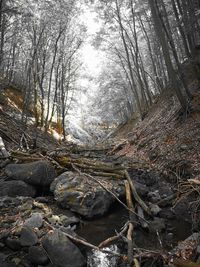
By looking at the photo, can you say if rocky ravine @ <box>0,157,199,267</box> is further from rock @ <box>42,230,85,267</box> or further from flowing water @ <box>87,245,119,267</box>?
flowing water @ <box>87,245,119,267</box>

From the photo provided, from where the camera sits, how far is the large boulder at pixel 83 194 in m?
8.30

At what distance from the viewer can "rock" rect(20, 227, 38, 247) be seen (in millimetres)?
6129

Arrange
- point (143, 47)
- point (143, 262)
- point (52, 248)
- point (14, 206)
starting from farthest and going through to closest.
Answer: point (143, 47), point (14, 206), point (52, 248), point (143, 262)

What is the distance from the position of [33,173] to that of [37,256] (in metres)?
3.97

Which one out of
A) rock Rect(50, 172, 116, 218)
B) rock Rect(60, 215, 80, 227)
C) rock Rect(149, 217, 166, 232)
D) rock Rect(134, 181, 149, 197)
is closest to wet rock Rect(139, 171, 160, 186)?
rock Rect(134, 181, 149, 197)

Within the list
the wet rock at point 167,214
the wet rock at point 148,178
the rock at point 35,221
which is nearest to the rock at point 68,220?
the rock at point 35,221

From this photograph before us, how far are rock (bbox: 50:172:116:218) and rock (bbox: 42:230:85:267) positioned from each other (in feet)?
6.76

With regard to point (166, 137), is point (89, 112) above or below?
above

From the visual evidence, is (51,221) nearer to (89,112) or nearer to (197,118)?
(197,118)

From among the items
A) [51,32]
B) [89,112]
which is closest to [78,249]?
[51,32]

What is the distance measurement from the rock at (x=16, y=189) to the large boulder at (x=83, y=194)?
30.0 inches

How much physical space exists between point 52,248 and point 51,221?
131 centimetres

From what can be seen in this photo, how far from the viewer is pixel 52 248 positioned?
591 centimetres

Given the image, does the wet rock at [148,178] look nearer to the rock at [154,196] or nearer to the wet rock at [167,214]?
the rock at [154,196]
